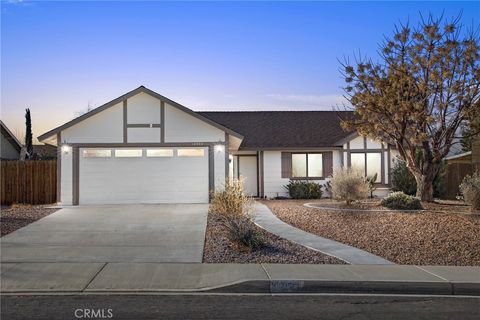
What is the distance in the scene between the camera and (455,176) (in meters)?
23.1

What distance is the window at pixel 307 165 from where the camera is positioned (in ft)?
78.0

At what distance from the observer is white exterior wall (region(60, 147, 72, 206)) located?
19094 mm

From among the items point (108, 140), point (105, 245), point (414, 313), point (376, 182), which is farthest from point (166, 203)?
point (414, 313)

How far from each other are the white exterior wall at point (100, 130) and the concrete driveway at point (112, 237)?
3.08 m

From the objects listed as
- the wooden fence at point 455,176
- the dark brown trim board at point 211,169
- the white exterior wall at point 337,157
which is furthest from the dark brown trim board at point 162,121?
the wooden fence at point 455,176

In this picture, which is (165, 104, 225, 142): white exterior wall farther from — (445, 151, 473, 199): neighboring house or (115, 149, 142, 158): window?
(445, 151, 473, 199): neighboring house

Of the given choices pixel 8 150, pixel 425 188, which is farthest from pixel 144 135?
pixel 8 150

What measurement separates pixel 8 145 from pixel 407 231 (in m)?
25.6

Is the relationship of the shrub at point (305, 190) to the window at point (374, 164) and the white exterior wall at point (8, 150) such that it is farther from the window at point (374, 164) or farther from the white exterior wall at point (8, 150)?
the white exterior wall at point (8, 150)

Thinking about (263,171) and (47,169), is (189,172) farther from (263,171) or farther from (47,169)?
(47,169)

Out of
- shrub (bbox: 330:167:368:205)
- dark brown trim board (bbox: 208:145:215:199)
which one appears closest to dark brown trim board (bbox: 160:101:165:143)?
dark brown trim board (bbox: 208:145:215:199)

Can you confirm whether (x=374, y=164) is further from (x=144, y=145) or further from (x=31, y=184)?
(x=31, y=184)

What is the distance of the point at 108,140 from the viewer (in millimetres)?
19328

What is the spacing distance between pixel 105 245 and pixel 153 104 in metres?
8.99
